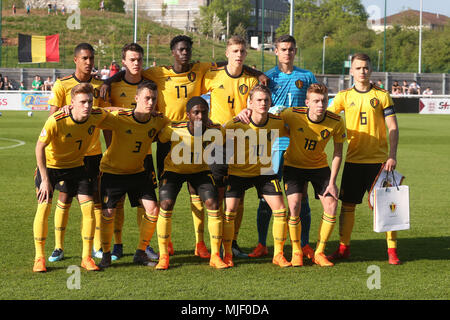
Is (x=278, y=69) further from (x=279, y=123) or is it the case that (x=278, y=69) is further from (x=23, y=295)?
(x=23, y=295)

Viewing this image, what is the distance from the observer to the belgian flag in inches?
1361

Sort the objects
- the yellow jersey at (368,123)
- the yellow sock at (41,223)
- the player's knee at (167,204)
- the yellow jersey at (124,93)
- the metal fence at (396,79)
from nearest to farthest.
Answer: the yellow sock at (41,223) < the player's knee at (167,204) < the yellow jersey at (368,123) < the yellow jersey at (124,93) < the metal fence at (396,79)

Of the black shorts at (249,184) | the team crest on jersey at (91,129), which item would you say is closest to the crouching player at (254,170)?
the black shorts at (249,184)

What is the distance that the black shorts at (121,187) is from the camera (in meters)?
5.93

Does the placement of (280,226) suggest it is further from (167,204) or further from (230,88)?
(230,88)

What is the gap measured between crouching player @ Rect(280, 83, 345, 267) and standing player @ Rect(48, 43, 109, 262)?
2033mm

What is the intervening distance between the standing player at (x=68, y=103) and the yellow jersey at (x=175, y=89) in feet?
2.01

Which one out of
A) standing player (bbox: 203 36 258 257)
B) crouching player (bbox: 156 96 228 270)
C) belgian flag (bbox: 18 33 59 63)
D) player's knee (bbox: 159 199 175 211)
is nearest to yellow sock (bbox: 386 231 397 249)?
standing player (bbox: 203 36 258 257)

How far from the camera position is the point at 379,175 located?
20.0 ft

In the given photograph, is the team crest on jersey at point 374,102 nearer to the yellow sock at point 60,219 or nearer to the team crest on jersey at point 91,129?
the team crest on jersey at point 91,129
